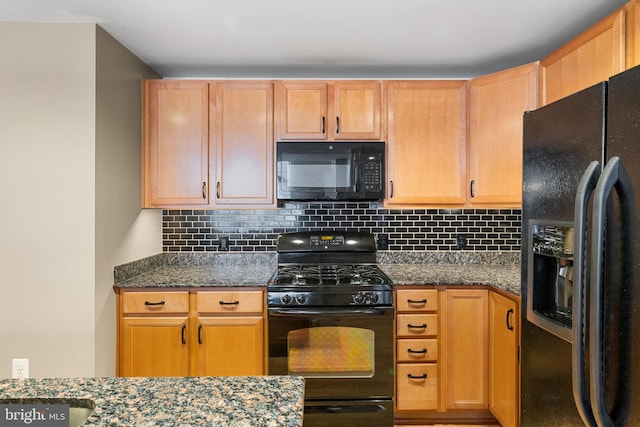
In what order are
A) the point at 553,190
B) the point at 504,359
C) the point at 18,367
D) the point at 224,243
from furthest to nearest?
the point at 224,243, the point at 504,359, the point at 18,367, the point at 553,190

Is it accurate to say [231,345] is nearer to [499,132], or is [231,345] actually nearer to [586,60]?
[499,132]

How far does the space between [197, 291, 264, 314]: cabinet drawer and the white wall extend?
1.88 feet

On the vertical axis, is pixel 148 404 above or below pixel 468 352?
above

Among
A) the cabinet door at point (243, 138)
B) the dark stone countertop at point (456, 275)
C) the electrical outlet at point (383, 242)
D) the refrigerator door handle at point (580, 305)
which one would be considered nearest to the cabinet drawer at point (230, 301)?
the cabinet door at point (243, 138)

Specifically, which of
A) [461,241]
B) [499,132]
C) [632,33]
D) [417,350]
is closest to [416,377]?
[417,350]

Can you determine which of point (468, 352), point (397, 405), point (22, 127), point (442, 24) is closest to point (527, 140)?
point (442, 24)

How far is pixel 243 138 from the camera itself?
2.67 m

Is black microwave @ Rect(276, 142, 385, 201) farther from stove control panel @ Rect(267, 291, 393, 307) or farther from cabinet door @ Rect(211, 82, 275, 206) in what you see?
stove control panel @ Rect(267, 291, 393, 307)

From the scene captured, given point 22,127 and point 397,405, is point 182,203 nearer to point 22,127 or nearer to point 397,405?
point 22,127

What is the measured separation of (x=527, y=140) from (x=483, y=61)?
163 cm

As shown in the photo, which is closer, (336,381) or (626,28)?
(626,28)

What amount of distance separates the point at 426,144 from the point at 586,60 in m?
1.00

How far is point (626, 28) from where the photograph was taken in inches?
64.9

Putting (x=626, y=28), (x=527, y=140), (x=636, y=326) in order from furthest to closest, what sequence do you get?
(x=626, y=28) < (x=527, y=140) < (x=636, y=326)
